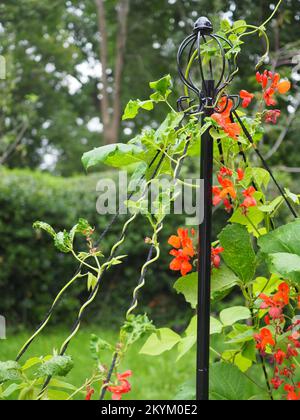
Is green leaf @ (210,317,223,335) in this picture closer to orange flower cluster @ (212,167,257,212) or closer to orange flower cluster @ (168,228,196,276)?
orange flower cluster @ (168,228,196,276)

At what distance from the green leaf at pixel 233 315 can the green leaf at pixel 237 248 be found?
0.39 ft

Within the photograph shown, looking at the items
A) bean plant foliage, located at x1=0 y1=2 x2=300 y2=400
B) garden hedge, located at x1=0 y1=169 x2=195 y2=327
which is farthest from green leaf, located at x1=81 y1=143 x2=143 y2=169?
garden hedge, located at x1=0 y1=169 x2=195 y2=327

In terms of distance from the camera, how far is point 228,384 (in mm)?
1293

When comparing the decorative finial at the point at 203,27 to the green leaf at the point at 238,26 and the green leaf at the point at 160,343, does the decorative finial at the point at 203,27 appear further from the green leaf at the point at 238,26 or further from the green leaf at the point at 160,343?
the green leaf at the point at 160,343

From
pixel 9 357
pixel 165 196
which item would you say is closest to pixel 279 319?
pixel 165 196

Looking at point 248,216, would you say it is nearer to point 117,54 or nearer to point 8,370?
point 8,370

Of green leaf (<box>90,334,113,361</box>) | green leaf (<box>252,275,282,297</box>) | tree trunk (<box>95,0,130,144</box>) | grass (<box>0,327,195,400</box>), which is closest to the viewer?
green leaf (<box>90,334,113,361</box>)

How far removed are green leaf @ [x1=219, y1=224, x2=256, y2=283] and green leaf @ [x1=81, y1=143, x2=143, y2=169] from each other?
26 centimetres

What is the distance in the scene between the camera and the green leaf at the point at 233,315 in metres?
1.29

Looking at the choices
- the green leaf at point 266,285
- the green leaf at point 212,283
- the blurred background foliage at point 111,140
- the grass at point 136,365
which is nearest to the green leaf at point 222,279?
the green leaf at point 212,283

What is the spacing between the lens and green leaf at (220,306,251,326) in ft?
4.23

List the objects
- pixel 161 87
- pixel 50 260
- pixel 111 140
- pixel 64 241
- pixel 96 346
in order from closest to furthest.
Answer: pixel 96 346
pixel 64 241
pixel 161 87
pixel 50 260
pixel 111 140

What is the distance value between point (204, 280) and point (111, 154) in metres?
0.30

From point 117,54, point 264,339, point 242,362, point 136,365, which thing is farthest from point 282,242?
point 117,54
